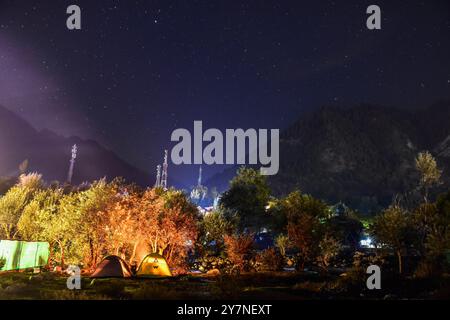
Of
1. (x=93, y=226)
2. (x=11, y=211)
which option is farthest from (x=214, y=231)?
(x=11, y=211)

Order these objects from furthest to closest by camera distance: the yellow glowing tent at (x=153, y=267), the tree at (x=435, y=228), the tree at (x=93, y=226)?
the tree at (x=435, y=228) < the tree at (x=93, y=226) < the yellow glowing tent at (x=153, y=267)

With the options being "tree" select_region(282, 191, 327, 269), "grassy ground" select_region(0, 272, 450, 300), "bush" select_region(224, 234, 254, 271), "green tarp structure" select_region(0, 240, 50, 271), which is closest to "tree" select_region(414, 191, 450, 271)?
"grassy ground" select_region(0, 272, 450, 300)

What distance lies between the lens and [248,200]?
71.3 metres

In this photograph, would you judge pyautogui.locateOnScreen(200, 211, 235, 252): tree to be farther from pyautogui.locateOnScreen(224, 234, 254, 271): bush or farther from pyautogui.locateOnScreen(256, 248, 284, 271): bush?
pyautogui.locateOnScreen(224, 234, 254, 271): bush

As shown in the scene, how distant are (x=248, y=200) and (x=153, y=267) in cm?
4195

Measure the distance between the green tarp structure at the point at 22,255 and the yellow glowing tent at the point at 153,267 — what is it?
1075cm

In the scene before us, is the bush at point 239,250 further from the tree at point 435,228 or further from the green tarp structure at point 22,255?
the green tarp structure at point 22,255

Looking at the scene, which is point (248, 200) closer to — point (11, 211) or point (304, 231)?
point (304, 231)

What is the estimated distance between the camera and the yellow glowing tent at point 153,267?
30.5 m

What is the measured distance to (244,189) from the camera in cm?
7231

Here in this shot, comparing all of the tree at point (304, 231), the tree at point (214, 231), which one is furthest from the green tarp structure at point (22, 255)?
the tree at point (304, 231)

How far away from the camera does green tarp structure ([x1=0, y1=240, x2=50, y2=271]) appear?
30.5 meters

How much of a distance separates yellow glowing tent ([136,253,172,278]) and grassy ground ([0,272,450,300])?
3379mm

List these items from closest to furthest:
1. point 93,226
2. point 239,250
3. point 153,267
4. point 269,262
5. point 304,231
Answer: point 153,267
point 93,226
point 239,250
point 304,231
point 269,262
